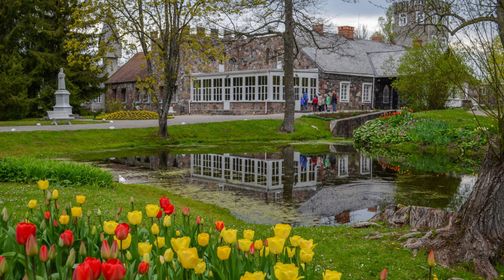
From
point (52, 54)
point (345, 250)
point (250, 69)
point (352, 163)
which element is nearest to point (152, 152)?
point (352, 163)

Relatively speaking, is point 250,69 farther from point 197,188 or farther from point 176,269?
point 176,269

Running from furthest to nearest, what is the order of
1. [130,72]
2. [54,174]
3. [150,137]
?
[130,72]
[150,137]
[54,174]

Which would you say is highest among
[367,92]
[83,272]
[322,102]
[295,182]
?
[367,92]

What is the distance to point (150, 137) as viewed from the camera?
24578mm

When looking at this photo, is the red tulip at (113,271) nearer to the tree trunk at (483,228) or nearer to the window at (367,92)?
the tree trunk at (483,228)

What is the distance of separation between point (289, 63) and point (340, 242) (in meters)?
21.4

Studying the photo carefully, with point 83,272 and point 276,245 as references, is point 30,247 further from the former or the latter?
point 276,245

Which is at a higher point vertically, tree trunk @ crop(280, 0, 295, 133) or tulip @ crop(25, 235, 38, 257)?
tree trunk @ crop(280, 0, 295, 133)

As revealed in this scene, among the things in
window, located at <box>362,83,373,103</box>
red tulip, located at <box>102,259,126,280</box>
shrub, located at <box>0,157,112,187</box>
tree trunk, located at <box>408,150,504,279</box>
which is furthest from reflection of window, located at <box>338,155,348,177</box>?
window, located at <box>362,83,373,103</box>

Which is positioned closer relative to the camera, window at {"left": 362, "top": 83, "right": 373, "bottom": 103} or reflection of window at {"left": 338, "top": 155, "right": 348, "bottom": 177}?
reflection of window at {"left": 338, "top": 155, "right": 348, "bottom": 177}

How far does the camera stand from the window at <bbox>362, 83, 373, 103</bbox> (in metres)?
44.9


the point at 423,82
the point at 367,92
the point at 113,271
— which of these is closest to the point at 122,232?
the point at 113,271

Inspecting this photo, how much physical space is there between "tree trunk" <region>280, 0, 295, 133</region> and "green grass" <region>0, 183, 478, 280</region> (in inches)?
697

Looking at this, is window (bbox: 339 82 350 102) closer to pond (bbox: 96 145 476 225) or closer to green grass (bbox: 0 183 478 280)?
pond (bbox: 96 145 476 225)
